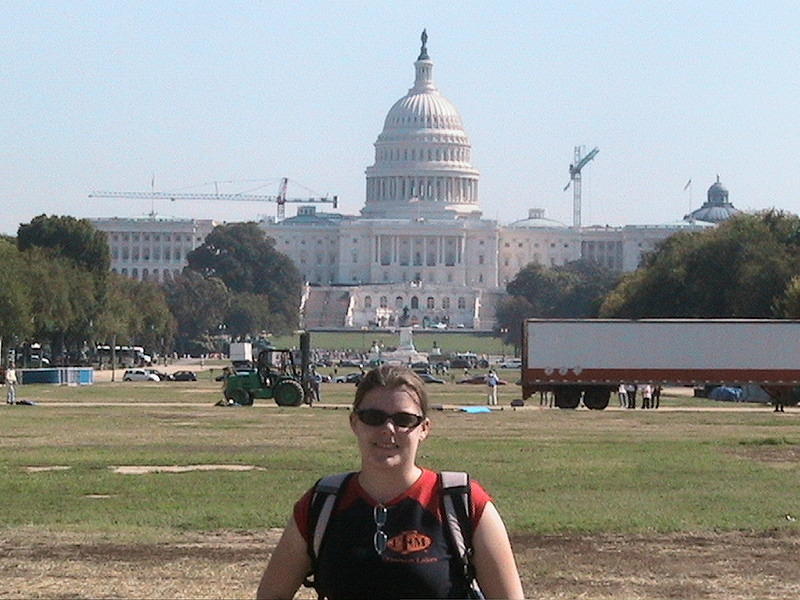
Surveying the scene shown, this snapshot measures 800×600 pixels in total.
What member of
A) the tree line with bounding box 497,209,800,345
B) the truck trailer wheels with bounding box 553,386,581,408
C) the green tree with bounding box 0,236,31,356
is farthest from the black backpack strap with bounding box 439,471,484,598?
the green tree with bounding box 0,236,31,356

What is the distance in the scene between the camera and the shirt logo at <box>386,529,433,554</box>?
325 inches

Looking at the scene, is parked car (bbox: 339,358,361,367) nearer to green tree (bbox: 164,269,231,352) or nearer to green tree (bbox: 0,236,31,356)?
green tree (bbox: 164,269,231,352)

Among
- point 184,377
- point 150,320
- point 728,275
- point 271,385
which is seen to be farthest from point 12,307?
point 150,320

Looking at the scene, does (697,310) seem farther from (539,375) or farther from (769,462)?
(769,462)

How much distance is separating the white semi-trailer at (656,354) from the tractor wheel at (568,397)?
0.16ft

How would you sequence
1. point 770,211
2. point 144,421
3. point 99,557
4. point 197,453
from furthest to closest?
1. point 770,211
2. point 144,421
3. point 197,453
4. point 99,557

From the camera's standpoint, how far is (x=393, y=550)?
8234mm

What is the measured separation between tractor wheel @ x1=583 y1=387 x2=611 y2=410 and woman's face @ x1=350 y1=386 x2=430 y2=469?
180 feet

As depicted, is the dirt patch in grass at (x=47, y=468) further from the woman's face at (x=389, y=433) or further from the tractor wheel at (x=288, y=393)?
the tractor wheel at (x=288, y=393)

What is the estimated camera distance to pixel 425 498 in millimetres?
8438

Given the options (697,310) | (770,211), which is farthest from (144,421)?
(770,211)

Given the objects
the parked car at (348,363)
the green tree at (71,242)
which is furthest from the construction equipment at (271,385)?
the parked car at (348,363)

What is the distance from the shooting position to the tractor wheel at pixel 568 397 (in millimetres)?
64375

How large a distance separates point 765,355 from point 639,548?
49146mm
